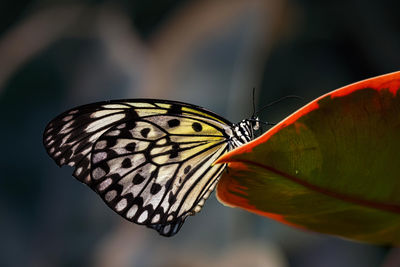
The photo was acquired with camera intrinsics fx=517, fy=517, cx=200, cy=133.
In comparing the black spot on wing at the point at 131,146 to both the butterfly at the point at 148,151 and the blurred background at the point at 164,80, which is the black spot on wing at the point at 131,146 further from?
the blurred background at the point at 164,80

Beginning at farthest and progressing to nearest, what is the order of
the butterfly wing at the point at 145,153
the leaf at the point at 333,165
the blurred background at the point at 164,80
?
the blurred background at the point at 164,80 < the butterfly wing at the point at 145,153 < the leaf at the point at 333,165

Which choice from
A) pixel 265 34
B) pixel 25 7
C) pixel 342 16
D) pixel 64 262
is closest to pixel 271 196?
pixel 64 262

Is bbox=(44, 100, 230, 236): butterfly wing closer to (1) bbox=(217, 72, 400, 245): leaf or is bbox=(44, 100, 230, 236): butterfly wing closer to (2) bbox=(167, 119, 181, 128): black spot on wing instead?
(2) bbox=(167, 119, 181, 128): black spot on wing

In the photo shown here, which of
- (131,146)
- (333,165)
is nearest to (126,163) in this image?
(131,146)

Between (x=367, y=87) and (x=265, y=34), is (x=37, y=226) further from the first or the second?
(x=367, y=87)

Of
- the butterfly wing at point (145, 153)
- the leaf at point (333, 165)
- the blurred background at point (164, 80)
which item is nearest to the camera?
the leaf at point (333, 165)

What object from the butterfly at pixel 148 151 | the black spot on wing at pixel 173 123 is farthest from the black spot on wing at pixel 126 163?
the black spot on wing at pixel 173 123
